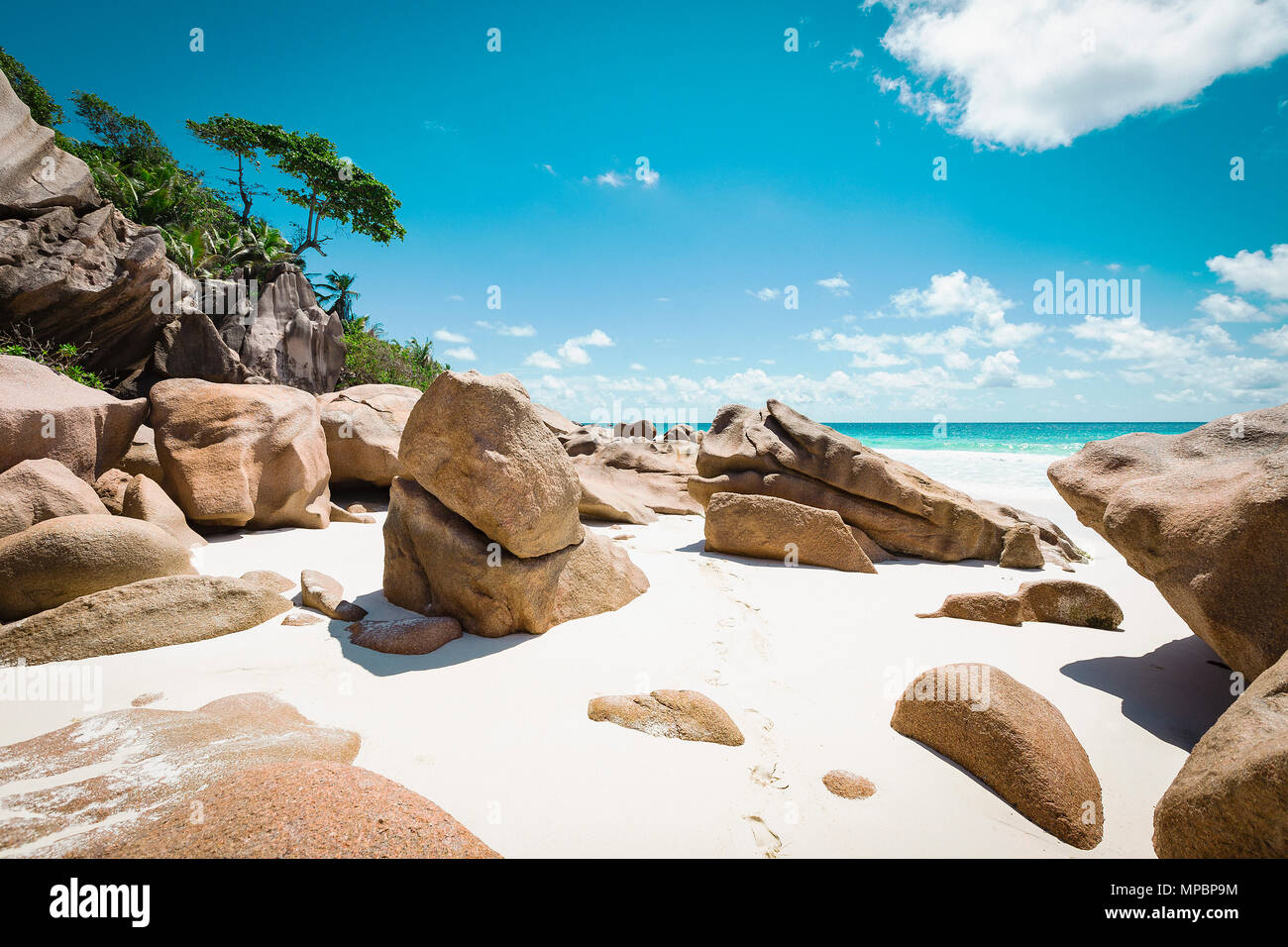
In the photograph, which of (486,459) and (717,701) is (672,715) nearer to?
(717,701)

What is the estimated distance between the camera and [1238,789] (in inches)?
76.3

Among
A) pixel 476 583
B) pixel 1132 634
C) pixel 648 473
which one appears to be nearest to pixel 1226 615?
pixel 1132 634

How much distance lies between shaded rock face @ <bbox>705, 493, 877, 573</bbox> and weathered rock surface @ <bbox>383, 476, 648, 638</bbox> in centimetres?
277

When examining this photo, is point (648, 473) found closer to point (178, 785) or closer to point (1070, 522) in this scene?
point (1070, 522)

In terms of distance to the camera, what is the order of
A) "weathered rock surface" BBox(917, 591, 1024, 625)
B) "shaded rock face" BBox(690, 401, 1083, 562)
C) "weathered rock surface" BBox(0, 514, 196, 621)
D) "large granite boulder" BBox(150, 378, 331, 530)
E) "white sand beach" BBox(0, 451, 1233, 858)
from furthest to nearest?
1. "shaded rock face" BBox(690, 401, 1083, 562)
2. "large granite boulder" BBox(150, 378, 331, 530)
3. "weathered rock surface" BBox(917, 591, 1024, 625)
4. "weathered rock surface" BBox(0, 514, 196, 621)
5. "white sand beach" BBox(0, 451, 1233, 858)

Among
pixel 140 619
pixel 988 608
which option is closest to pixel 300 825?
pixel 140 619

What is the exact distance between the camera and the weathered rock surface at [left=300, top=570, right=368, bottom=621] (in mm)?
4348

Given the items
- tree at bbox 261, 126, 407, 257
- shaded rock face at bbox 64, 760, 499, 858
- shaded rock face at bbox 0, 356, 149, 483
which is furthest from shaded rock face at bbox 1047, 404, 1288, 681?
tree at bbox 261, 126, 407, 257

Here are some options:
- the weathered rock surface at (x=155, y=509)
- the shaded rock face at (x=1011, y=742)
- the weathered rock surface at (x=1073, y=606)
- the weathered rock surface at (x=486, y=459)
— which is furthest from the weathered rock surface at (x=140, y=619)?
the weathered rock surface at (x=1073, y=606)

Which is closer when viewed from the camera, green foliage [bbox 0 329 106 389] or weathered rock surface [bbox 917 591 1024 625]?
weathered rock surface [bbox 917 591 1024 625]

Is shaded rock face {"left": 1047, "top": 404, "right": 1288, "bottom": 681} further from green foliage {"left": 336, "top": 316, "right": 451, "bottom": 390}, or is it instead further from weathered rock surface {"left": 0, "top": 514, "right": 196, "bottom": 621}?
green foliage {"left": 336, "top": 316, "right": 451, "bottom": 390}

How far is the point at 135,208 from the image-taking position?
18.8 m

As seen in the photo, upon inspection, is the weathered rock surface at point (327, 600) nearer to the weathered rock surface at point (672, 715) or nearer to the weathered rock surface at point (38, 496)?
the weathered rock surface at point (38, 496)

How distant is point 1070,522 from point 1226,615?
10.8 metres
